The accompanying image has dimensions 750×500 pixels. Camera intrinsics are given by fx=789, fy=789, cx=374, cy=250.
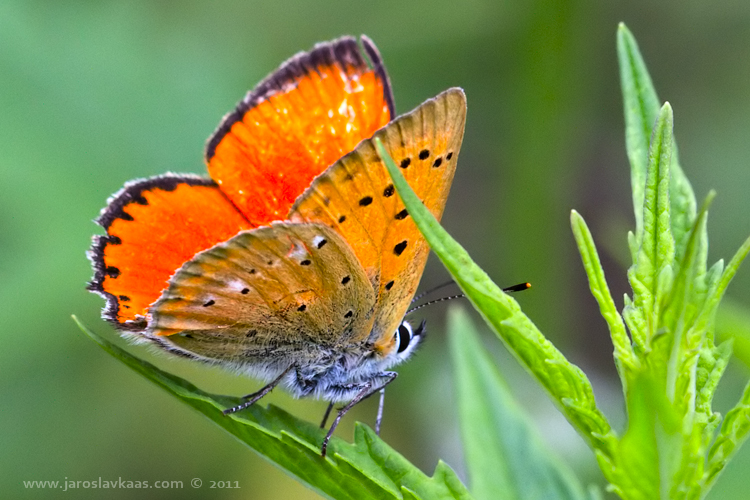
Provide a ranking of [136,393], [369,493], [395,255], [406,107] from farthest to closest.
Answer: [406,107], [136,393], [395,255], [369,493]

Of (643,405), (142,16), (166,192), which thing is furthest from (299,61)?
(142,16)

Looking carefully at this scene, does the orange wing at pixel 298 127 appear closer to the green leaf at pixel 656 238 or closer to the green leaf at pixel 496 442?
the green leaf at pixel 496 442

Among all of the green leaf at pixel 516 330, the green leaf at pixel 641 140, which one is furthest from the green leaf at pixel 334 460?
the green leaf at pixel 641 140

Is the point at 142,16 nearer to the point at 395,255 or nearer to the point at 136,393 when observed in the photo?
the point at 136,393

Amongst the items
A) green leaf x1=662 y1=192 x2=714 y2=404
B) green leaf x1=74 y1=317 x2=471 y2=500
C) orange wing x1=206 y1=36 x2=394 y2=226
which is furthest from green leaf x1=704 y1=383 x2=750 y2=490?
orange wing x1=206 y1=36 x2=394 y2=226

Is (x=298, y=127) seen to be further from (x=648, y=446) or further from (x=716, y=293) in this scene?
(x=648, y=446)

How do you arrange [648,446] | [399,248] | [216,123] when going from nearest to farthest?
[648,446] → [399,248] → [216,123]

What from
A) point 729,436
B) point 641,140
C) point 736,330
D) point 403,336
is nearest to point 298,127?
point 403,336
